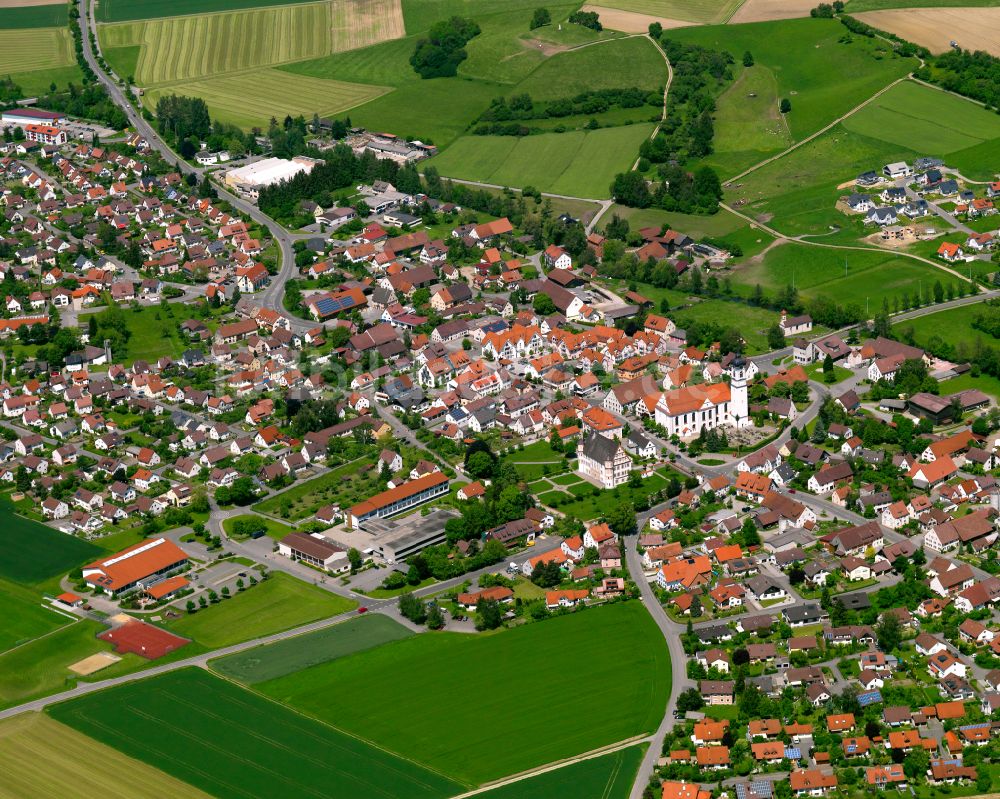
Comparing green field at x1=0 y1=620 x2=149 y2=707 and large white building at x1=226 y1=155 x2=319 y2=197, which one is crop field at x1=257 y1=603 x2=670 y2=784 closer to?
green field at x1=0 y1=620 x2=149 y2=707

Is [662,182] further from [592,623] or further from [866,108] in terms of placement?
[592,623]

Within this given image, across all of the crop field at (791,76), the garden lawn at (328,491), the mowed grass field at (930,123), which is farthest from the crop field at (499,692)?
the mowed grass field at (930,123)

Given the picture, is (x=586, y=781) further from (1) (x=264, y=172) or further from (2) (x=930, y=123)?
(2) (x=930, y=123)

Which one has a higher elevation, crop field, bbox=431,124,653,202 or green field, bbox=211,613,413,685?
crop field, bbox=431,124,653,202

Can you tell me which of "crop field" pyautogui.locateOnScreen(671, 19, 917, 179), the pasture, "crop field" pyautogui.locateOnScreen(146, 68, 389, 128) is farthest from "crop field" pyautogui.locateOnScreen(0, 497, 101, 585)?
"crop field" pyautogui.locateOnScreen(146, 68, 389, 128)

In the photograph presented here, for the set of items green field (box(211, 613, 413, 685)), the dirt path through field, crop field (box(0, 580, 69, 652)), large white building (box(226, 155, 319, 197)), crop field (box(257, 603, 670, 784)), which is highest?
the dirt path through field

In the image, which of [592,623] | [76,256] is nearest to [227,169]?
[76,256]

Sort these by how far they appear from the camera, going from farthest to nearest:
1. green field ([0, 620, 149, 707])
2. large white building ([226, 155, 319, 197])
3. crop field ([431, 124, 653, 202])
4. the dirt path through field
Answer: the dirt path through field → large white building ([226, 155, 319, 197]) → crop field ([431, 124, 653, 202]) → green field ([0, 620, 149, 707])

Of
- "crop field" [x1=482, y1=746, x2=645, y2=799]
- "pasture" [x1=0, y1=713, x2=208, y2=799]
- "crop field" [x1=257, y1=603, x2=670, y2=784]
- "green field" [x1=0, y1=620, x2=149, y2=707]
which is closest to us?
"crop field" [x1=482, y1=746, x2=645, y2=799]
